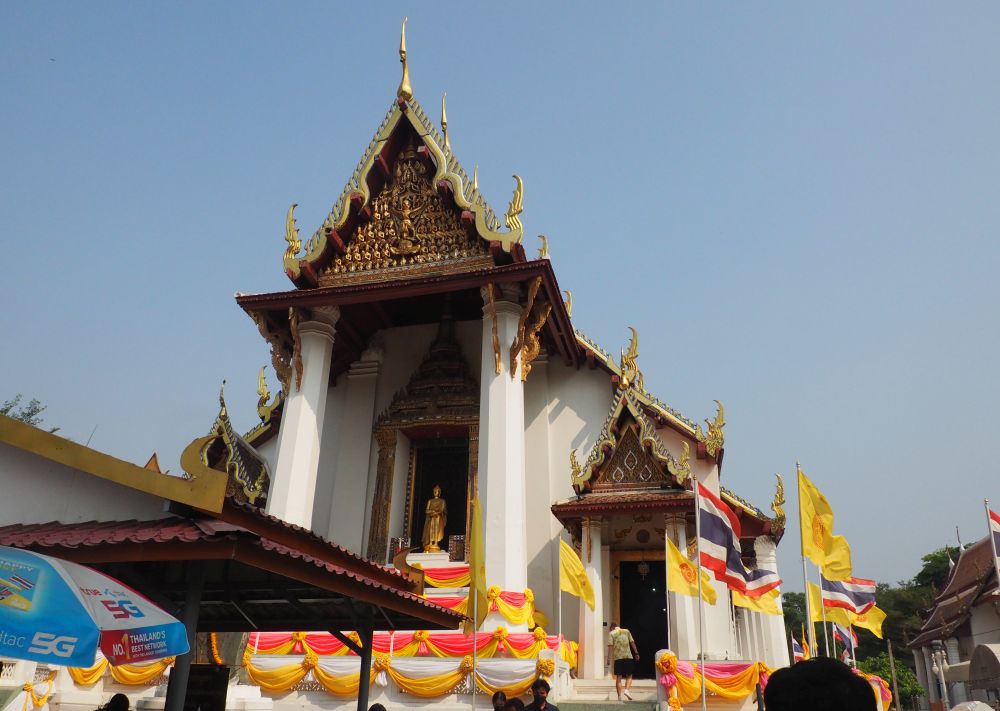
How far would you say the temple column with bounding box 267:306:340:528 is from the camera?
1188 centimetres

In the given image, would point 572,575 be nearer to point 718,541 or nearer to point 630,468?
point 630,468

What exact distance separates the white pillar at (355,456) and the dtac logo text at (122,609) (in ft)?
33.6

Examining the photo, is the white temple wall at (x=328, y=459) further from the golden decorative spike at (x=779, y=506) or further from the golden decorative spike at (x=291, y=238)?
the golden decorative spike at (x=779, y=506)

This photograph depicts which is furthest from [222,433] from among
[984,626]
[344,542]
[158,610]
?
[984,626]

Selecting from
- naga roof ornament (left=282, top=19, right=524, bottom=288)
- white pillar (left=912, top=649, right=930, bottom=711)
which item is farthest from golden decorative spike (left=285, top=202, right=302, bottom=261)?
white pillar (left=912, top=649, right=930, bottom=711)

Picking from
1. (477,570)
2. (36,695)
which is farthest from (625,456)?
(36,695)

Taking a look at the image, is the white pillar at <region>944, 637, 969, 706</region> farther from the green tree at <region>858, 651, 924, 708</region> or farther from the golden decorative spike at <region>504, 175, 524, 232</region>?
the golden decorative spike at <region>504, 175, 524, 232</region>

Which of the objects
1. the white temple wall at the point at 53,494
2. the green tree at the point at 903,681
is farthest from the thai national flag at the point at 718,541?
the green tree at the point at 903,681

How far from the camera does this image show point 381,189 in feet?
44.8

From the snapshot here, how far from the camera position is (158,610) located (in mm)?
3275

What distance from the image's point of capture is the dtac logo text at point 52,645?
2.69 m

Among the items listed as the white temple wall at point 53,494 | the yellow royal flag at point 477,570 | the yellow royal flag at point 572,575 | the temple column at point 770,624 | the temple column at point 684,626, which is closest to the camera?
the white temple wall at point 53,494

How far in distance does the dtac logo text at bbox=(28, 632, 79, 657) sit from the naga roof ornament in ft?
33.1

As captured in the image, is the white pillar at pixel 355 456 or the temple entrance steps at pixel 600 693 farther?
the white pillar at pixel 355 456
